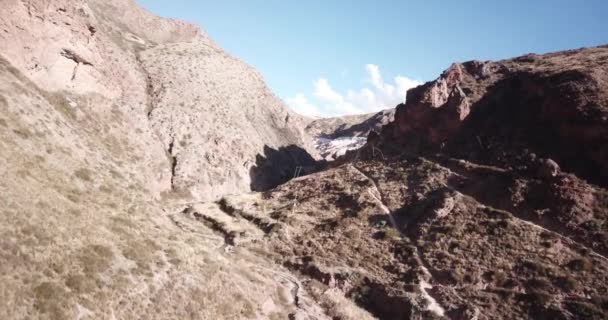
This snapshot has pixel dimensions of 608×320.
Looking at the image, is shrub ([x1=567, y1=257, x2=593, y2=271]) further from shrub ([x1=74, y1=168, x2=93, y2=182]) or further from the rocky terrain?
shrub ([x1=74, y1=168, x2=93, y2=182])

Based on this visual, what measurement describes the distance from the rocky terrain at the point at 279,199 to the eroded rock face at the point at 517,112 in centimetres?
27

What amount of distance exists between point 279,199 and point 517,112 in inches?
1387

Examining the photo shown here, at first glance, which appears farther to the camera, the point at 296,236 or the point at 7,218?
the point at 296,236

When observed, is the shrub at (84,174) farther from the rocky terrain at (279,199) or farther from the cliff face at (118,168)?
the rocky terrain at (279,199)

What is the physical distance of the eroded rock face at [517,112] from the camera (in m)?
47.5

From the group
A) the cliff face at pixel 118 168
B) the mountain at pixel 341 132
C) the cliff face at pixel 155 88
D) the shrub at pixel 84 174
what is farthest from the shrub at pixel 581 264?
the mountain at pixel 341 132

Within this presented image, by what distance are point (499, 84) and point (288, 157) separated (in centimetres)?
4613

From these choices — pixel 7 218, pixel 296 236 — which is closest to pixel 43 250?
pixel 7 218

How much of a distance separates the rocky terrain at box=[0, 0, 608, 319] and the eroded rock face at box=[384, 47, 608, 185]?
270 mm

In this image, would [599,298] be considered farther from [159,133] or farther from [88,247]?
[159,133]

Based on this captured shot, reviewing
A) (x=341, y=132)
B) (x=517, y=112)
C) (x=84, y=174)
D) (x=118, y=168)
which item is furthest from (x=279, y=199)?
(x=341, y=132)

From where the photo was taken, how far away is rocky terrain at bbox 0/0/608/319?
23.9 m

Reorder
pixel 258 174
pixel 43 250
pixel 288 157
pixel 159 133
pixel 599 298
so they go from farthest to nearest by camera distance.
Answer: pixel 288 157 → pixel 258 174 → pixel 159 133 → pixel 599 298 → pixel 43 250

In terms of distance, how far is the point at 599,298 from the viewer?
3297 cm
